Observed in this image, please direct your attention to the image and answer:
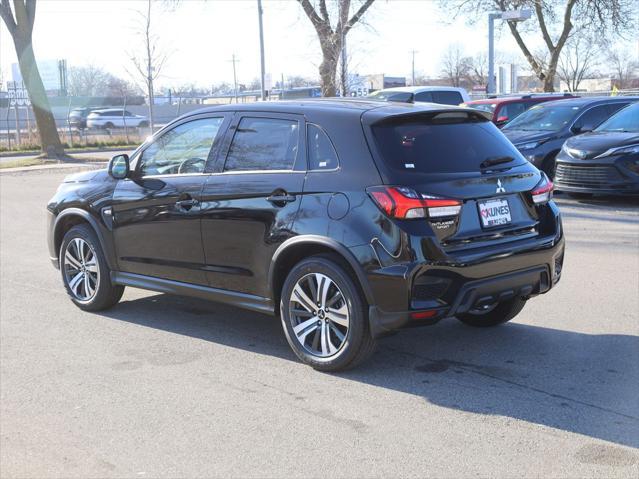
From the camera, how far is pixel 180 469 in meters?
3.91

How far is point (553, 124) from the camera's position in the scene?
1504cm

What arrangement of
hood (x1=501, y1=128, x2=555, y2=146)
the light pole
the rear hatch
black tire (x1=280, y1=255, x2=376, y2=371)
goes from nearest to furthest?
the rear hatch
black tire (x1=280, y1=255, x2=376, y2=371)
hood (x1=501, y1=128, x2=555, y2=146)
the light pole

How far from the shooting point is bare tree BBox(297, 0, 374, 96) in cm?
2427

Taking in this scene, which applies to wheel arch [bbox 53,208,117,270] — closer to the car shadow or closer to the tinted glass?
the car shadow

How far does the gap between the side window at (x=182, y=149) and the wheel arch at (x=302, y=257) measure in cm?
108

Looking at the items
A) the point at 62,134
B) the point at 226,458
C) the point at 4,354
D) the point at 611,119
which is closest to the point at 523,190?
the point at 226,458

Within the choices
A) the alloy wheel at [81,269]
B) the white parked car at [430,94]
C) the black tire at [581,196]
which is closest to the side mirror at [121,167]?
the alloy wheel at [81,269]

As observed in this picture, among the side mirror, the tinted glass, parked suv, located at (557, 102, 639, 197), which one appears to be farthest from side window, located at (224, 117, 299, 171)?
the tinted glass

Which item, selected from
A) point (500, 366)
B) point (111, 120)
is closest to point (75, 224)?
point (500, 366)

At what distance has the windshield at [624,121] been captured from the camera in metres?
13.3

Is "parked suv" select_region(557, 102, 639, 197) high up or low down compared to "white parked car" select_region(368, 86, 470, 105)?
down

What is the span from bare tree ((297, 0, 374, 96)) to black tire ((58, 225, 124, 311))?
17.7 meters

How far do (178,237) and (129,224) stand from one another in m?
0.60

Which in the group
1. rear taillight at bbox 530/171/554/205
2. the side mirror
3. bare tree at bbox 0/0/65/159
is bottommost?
rear taillight at bbox 530/171/554/205
